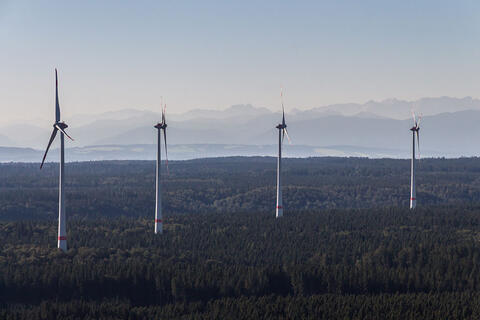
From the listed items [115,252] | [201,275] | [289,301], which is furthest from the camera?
[115,252]

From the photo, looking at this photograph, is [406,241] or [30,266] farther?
[406,241]

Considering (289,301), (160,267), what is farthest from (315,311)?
(160,267)

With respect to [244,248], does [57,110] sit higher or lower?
higher

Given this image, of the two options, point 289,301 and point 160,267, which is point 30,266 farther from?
point 289,301

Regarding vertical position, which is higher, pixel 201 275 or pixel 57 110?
pixel 57 110

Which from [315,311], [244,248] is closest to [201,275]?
[315,311]

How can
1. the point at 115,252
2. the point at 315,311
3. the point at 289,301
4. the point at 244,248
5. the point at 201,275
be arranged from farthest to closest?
the point at 244,248 → the point at 115,252 → the point at 201,275 → the point at 289,301 → the point at 315,311

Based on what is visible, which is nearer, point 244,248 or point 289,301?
point 289,301


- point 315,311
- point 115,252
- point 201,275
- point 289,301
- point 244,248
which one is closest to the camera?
point 315,311

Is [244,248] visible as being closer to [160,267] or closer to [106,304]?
[160,267]
